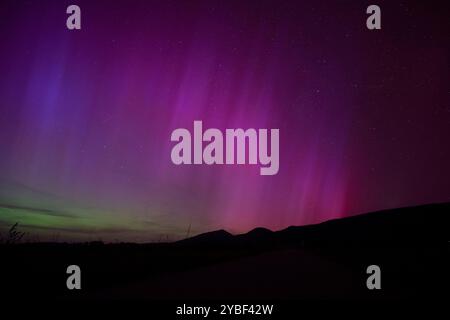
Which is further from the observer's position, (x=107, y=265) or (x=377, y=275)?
(x=107, y=265)

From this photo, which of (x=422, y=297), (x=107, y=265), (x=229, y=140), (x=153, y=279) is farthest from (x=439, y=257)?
(x=107, y=265)

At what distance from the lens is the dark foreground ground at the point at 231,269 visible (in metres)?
5.43

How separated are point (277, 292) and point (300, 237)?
2.30 metres

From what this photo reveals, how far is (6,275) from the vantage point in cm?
557

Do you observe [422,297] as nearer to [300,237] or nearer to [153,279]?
[300,237]

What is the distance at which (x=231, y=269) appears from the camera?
22.5ft

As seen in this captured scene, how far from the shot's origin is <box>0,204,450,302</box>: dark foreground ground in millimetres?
5426
